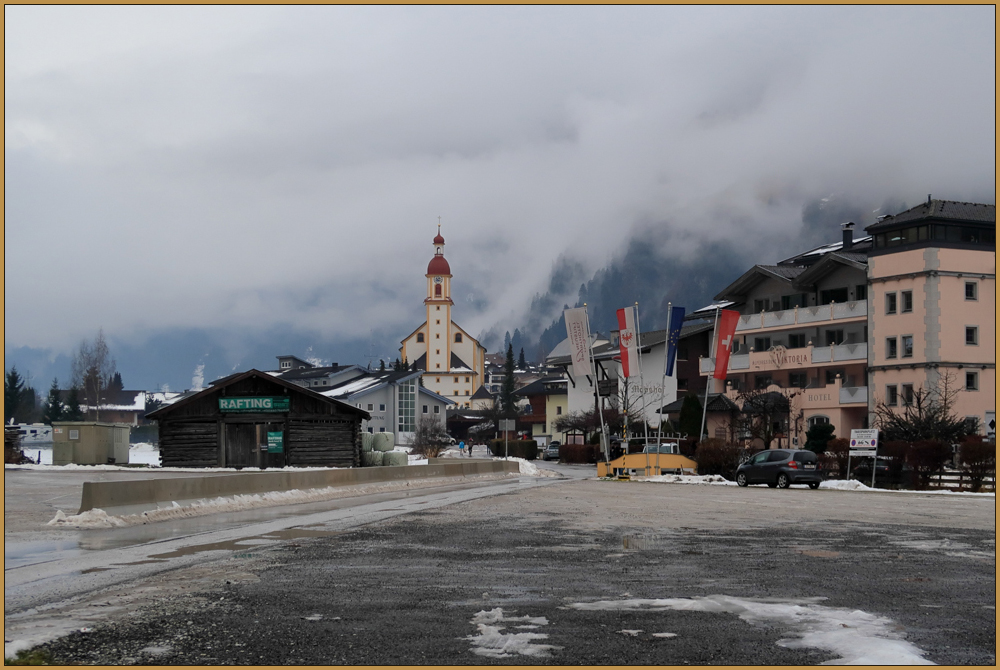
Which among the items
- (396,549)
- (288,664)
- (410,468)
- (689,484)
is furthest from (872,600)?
(689,484)

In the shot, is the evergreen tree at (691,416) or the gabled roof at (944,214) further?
the evergreen tree at (691,416)

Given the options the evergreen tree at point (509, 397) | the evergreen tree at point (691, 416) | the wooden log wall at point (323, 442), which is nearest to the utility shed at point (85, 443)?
the wooden log wall at point (323, 442)

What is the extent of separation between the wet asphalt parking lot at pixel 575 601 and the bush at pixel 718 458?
105ft

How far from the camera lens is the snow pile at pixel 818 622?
693 centimetres

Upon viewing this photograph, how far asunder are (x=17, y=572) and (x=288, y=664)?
6082 mm

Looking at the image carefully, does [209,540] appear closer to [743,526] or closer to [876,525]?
[743,526]

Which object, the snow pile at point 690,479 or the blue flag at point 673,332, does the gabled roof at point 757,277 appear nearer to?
the blue flag at point 673,332

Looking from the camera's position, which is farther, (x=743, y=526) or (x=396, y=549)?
(x=743, y=526)

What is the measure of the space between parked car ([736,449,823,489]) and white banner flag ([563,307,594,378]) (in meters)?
13.4

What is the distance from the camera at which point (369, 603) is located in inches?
355

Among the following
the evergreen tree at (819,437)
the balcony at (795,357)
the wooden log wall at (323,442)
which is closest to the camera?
the evergreen tree at (819,437)

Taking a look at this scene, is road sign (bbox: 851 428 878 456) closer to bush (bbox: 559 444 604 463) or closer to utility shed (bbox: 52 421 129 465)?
utility shed (bbox: 52 421 129 465)

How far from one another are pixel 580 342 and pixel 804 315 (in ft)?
72.0

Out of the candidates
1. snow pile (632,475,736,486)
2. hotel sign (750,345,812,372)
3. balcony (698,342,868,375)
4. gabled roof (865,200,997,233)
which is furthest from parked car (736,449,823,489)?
hotel sign (750,345,812,372)
